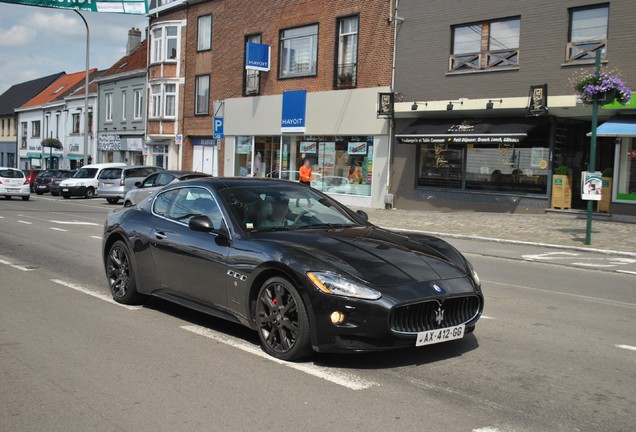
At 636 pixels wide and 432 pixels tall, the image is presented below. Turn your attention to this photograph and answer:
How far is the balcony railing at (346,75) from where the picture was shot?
2619cm

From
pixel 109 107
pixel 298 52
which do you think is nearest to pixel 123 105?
pixel 109 107

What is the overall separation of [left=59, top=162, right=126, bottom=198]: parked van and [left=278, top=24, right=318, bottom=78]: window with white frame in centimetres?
1024

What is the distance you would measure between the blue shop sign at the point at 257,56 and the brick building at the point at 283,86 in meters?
0.42

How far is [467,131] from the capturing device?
834 inches

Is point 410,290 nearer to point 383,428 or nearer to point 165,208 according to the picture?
point 383,428

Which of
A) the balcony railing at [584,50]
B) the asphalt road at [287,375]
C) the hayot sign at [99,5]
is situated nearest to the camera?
the asphalt road at [287,375]

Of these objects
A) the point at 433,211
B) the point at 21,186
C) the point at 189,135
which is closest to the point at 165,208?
the point at 433,211

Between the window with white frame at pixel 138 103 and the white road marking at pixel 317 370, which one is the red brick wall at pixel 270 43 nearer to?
the window with white frame at pixel 138 103

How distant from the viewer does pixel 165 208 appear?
704 cm

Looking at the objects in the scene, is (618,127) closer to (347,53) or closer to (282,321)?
(347,53)

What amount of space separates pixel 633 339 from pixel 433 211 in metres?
16.8

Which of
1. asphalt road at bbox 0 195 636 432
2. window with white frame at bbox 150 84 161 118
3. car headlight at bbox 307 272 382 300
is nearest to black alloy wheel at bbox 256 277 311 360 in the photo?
asphalt road at bbox 0 195 636 432

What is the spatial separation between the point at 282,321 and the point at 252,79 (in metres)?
27.4

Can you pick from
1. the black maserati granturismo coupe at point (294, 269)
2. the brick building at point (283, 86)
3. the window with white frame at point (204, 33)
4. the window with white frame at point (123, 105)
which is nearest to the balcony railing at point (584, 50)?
the brick building at point (283, 86)
